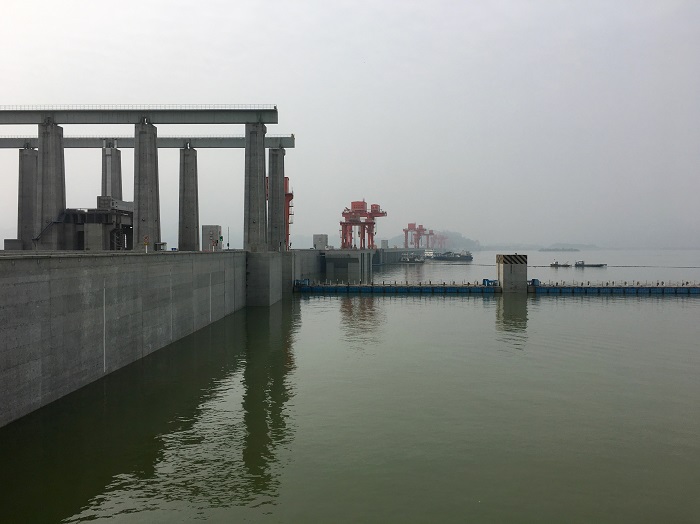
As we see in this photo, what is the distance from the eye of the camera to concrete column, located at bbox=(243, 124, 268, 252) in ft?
189

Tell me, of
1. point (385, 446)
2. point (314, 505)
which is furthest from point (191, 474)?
point (385, 446)

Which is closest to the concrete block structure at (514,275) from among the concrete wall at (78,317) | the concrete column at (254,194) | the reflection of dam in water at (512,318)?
the reflection of dam in water at (512,318)

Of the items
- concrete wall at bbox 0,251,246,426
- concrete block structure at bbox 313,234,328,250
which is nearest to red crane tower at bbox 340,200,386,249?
concrete block structure at bbox 313,234,328,250

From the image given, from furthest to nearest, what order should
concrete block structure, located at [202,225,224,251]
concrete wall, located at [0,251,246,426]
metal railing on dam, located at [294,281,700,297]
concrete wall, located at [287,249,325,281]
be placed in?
concrete wall, located at [287,249,325,281]
metal railing on dam, located at [294,281,700,297]
concrete block structure, located at [202,225,224,251]
concrete wall, located at [0,251,246,426]

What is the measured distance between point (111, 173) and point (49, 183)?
17564mm

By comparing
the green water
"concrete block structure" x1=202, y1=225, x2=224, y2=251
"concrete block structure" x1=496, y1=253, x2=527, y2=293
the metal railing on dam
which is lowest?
the green water

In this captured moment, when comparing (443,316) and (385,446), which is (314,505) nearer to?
(385,446)

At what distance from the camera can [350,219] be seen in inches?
6506

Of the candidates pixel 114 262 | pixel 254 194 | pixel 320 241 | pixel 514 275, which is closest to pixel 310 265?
pixel 320 241

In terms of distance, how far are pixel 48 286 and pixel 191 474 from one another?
10330 mm

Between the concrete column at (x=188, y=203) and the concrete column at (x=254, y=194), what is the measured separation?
9.68 m

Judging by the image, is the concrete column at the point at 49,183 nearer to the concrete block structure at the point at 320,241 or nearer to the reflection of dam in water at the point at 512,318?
the reflection of dam in water at the point at 512,318

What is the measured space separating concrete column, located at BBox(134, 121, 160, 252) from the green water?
20169mm

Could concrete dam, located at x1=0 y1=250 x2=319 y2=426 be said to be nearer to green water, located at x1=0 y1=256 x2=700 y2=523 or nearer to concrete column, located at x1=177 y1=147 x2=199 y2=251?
green water, located at x1=0 y1=256 x2=700 y2=523
